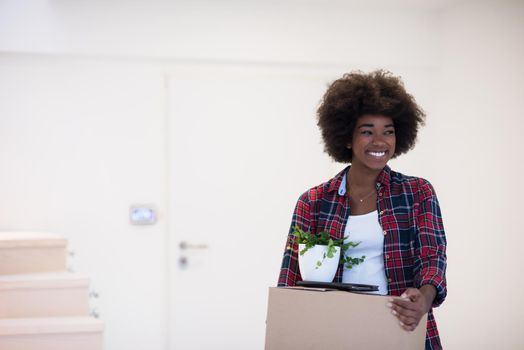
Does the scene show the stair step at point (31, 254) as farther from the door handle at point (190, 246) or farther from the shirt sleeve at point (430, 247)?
the shirt sleeve at point (430, 247)

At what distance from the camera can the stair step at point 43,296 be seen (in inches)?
143

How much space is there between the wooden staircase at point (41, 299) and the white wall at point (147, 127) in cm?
53

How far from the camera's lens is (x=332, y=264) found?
6.43 ft

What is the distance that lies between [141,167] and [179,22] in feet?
2.92

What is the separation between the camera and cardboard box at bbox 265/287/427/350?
1774mm

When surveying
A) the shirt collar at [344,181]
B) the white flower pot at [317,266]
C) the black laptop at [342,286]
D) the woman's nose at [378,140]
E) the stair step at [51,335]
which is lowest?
the stair step at [51,335]

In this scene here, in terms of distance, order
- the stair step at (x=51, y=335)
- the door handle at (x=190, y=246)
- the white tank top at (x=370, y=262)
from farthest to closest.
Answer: the door handle at (x=190, y=246) → the stair step at (x=51, y=335) → the white tank top at (x=370, y=262)

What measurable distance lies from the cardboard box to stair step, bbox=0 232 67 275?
2346mm

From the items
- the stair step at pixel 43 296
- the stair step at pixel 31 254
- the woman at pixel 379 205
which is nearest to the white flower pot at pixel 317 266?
the woman at pixel 379 205

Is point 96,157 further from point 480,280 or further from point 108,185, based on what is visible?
point 480,280

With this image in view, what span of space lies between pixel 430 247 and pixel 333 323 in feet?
1.21

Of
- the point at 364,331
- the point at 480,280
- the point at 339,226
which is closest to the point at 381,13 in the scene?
the point at 480,280

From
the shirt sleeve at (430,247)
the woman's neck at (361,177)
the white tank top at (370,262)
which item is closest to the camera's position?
the shirt sleeve at (430,247)

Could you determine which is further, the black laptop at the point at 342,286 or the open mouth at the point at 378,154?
the open mouth at the point at 378,154
